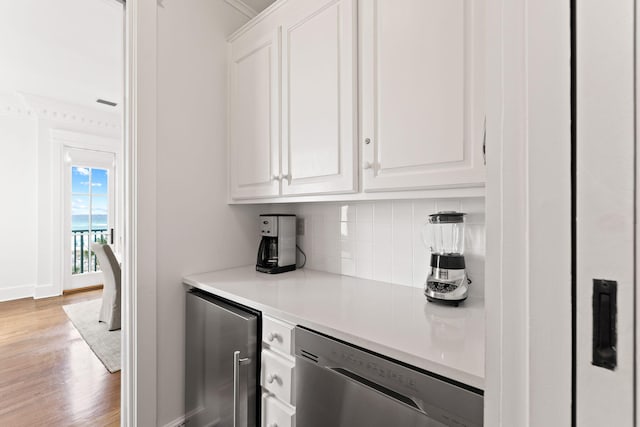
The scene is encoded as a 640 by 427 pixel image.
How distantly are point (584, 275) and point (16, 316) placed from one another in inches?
191

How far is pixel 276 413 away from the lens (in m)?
1.13

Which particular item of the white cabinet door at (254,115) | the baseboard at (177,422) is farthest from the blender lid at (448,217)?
the baseboard at (177,422)

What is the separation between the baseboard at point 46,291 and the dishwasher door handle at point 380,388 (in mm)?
4834

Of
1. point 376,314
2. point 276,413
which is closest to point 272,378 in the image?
point 276,413

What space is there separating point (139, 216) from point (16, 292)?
409 cm

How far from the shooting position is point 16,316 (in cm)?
332

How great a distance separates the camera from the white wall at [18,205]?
3.83 m

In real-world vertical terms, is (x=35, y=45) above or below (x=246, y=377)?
above

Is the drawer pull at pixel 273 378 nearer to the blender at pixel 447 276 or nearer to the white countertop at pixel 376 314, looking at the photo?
the white countertop at pixel 376 314

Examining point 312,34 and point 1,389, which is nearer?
point 312,34

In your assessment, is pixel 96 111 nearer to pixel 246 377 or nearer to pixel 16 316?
pixel 16 316

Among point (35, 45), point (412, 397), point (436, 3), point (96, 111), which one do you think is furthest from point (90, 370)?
point (96, 111)

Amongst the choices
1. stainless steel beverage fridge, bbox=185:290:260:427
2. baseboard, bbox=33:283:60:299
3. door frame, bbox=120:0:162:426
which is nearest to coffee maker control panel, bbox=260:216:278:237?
stainless steel beverage fridge, bbox=185:290:260:427

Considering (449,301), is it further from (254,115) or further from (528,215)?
(254,115)
